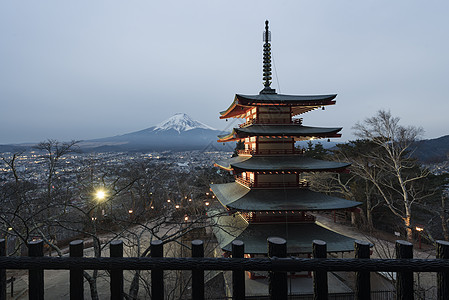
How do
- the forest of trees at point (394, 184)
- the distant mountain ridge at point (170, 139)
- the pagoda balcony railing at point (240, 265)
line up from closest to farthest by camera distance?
the pagoda balcony railing at point (240, 265)
the forest of trees at point (394, 184)
the distant mountain ridge at point (170, 139)

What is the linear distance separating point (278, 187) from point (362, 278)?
8.33 meters

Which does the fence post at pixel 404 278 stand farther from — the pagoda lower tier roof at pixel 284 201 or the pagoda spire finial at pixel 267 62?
the pagoda spire finial at pixel 267 62

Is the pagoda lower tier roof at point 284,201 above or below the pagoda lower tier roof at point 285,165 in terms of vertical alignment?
below

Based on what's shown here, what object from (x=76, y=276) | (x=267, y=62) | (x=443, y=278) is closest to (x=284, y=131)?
(x=267, y=62)

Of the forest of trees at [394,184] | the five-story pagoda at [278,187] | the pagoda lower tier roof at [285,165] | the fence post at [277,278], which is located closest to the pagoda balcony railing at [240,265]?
the fence post at [277,278]

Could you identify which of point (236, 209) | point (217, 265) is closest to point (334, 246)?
point (236, 209)

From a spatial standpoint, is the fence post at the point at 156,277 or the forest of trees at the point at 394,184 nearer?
the fence post at the point at 156,277

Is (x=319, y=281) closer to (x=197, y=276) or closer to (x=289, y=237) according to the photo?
(x=197, y=276)

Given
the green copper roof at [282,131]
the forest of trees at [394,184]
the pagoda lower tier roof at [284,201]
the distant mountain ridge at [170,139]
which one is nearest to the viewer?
the pagoda lower tier roof at [284,201]

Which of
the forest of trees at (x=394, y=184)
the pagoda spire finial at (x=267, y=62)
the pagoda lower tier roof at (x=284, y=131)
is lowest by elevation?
the forest of trees at (x=394, y=184)

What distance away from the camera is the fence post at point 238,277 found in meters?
1.82

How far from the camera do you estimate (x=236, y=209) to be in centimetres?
841

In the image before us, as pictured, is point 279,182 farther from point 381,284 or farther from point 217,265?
point 217,265

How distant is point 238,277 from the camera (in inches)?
73.5
